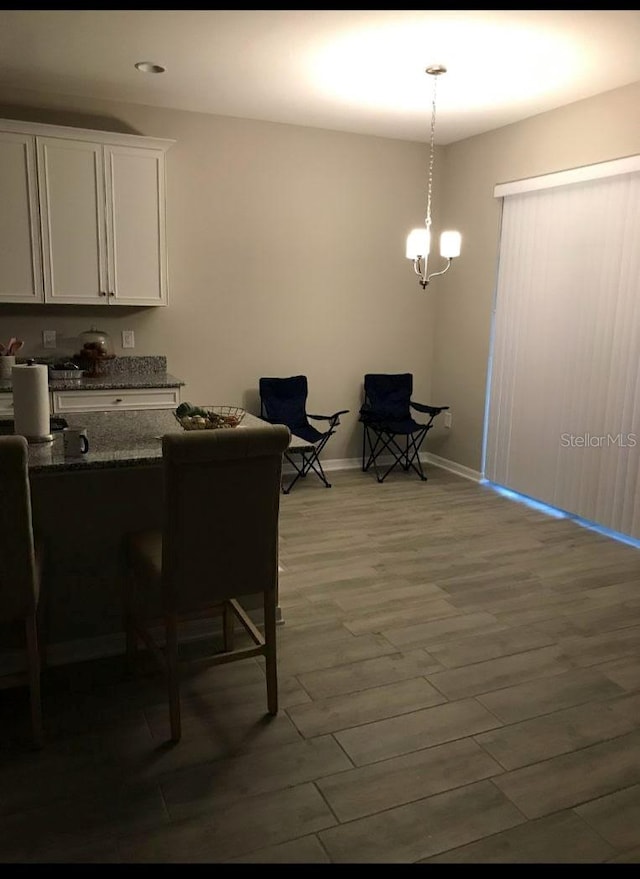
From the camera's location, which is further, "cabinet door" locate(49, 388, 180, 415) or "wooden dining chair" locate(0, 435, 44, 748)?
"cabinet door" locate(49, 388, 180, 415)

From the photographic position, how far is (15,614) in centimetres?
210

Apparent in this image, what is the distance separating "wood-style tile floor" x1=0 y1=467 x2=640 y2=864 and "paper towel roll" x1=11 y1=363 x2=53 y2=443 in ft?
3.07

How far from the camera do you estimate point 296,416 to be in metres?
5.44

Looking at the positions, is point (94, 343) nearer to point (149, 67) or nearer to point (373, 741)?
point (149, 67)

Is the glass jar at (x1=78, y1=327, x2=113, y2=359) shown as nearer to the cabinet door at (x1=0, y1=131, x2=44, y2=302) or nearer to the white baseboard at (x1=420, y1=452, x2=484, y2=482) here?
the cabinet door at (x1=0, y1=131, x2=44, y2=302)

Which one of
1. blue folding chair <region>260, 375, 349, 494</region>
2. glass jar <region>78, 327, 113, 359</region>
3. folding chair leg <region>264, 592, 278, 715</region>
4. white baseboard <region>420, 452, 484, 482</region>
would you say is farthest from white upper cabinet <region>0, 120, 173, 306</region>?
folding chair leg <region>264, 592, 278, 715</region>

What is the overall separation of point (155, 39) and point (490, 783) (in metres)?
3.66

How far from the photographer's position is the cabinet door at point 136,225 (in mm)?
4473

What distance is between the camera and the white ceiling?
317 centimetres

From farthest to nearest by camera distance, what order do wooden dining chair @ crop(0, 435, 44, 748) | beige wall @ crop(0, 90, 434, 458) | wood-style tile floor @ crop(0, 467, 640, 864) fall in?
beige wall @ crop(0, 90, 434, 458)
wooden dining chair @ crop(0, 435, 44, 748)
wood-style tile floor @ crop(0, 467, 640, 864)

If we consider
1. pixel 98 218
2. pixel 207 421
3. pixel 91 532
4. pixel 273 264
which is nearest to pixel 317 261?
pixel 273 264

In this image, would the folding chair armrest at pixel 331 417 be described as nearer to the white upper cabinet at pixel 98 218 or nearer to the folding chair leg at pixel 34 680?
the white upper cabinet at pixel 98 218

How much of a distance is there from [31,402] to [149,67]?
2467mm

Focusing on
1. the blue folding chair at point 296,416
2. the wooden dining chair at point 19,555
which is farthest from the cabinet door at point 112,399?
the wooden dining chair at point 19,555
